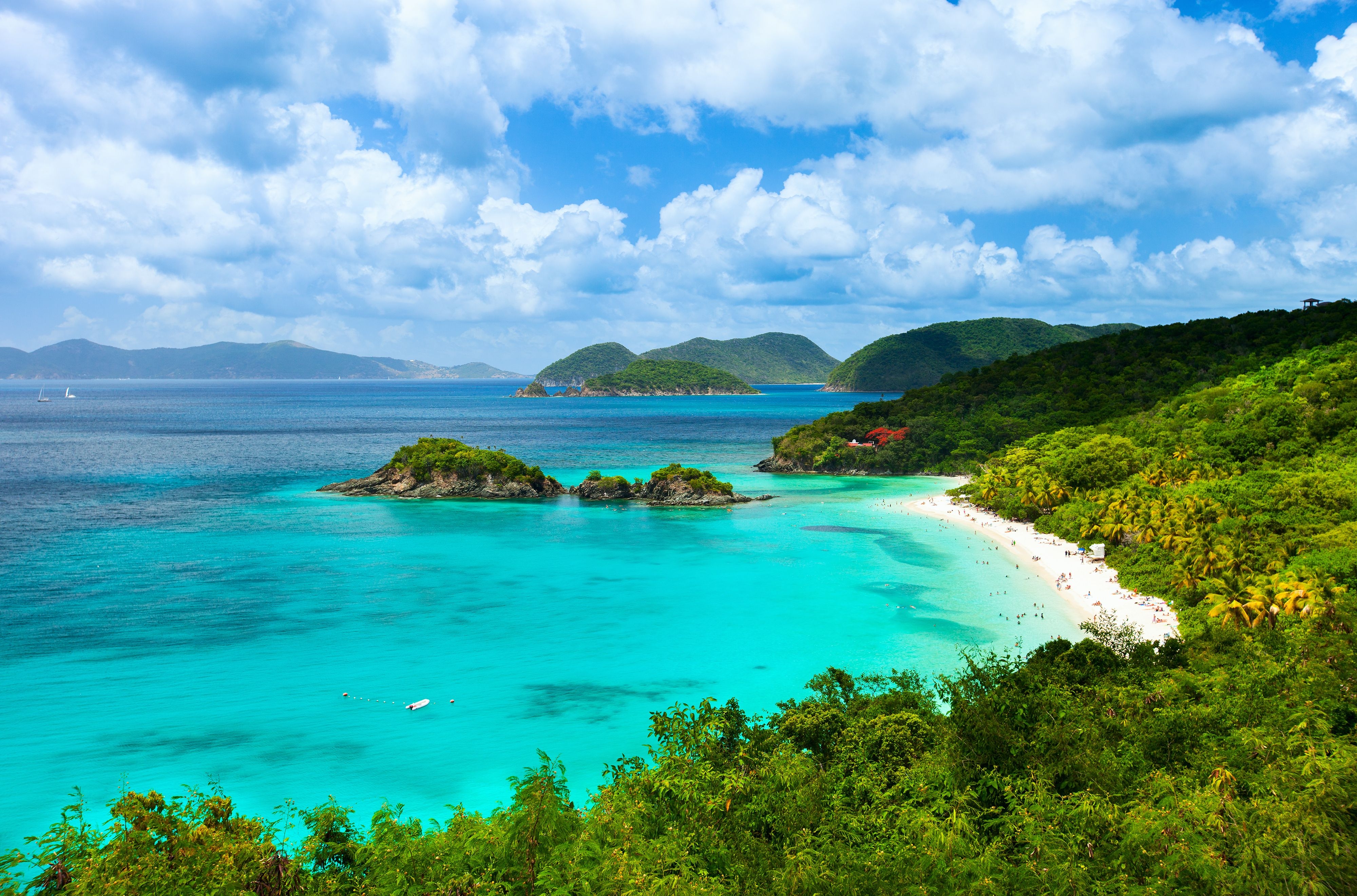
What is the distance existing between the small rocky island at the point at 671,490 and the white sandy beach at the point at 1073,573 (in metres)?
18.2

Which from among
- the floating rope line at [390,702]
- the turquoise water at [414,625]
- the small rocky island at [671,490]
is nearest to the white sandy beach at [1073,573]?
the turquoise water at [414,625]

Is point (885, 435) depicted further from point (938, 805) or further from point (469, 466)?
point (938, 805)

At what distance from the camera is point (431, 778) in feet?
73.2

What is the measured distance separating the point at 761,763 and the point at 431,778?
11.1 m

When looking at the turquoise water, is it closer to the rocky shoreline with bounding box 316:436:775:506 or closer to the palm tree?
the rocky shoreline with bounding box 316:436:775:506

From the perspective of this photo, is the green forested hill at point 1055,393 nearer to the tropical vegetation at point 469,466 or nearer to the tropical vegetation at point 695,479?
the tropical vegetation at point 695,479

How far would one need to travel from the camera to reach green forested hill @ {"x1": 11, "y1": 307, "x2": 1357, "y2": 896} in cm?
1129

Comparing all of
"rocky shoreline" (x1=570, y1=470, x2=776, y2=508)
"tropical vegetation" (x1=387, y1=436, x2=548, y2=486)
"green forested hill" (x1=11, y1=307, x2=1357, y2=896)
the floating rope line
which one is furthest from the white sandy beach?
"tropical vegetation" (x1=387, y1=436, x2=548, y2=486)

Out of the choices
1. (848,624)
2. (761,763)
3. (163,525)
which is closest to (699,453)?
(163,525)

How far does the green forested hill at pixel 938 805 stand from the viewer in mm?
11289

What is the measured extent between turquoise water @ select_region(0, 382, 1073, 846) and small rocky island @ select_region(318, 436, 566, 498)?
2870 mm

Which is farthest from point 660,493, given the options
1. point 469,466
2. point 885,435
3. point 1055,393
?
point 1055,393

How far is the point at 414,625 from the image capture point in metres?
36.3

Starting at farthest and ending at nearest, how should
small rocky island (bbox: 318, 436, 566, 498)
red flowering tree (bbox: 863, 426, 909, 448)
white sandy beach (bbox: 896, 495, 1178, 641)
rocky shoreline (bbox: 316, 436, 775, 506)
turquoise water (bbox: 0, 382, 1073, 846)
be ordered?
red flowering tree (bbox: 863, 426, 909, 448) → small rocky island (bbox: 318, 436, 566, 498) → rocky shoreline (bbox: 316, 436, 775, 506) → white sandy beach (bbox: 896, 495, 1178, 641) → turquoise water (bbox: 0, 382, 1073, 846)
